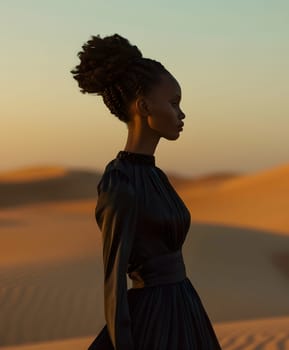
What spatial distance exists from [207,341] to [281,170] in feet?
139

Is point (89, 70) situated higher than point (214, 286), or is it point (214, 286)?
point (89, 70)

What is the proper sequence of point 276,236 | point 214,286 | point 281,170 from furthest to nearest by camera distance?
point 281,170 → point 276,236 → point 214,286

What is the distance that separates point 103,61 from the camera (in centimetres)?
301

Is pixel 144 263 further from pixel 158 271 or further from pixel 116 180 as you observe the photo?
pixel 116 180

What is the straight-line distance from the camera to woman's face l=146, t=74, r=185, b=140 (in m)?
3.07

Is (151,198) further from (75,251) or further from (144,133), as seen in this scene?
(75,251)

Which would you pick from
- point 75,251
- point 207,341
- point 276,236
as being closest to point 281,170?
point 276,236

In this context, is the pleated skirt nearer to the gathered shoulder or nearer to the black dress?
the black dress

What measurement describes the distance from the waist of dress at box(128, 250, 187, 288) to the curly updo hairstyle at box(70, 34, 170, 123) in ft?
1.94

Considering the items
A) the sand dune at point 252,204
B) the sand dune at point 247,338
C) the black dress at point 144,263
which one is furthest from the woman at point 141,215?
the sand dune at point 252,204

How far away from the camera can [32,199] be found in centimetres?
6531

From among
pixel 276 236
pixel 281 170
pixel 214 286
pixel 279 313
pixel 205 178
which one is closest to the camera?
pixel 279 313

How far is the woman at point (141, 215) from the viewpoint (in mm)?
2898

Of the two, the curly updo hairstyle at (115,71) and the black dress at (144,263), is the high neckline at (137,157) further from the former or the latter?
the curly updo hairstyle at (115,71)
